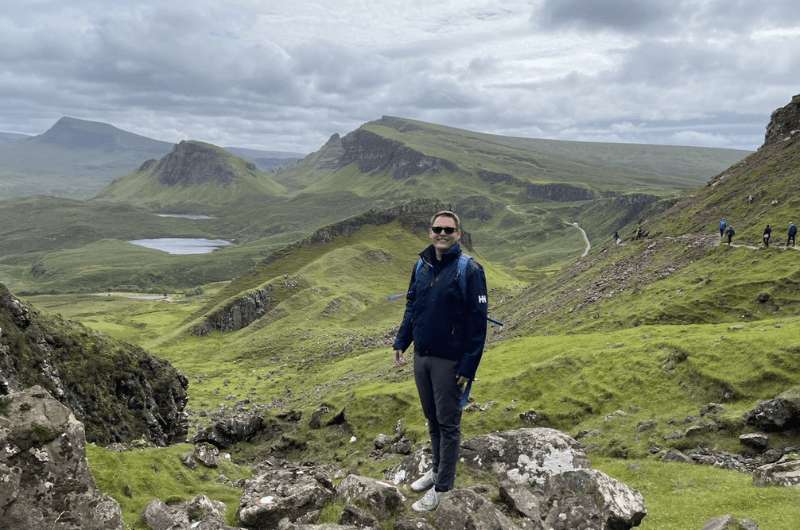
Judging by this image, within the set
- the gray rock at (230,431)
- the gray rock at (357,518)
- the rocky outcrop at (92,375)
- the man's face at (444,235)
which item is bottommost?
the gray rock at (230,431)

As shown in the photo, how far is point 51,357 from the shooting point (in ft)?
104

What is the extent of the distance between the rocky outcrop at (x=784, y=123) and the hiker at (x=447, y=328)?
114m

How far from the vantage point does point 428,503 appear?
1369 centimetres

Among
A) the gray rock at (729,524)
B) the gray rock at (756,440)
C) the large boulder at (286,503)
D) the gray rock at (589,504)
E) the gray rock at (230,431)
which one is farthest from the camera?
the gray rock at (230,431)

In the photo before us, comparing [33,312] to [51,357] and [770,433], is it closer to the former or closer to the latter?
[51,357]

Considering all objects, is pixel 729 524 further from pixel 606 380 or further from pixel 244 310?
pixel 244 310

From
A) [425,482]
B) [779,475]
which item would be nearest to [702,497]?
[779,475]

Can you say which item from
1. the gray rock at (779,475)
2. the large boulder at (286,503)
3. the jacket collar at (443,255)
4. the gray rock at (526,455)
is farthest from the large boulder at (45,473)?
the gray rock at (779,475)

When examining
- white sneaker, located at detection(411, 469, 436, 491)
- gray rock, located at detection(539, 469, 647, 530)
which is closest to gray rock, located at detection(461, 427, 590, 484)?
gray rock, located at detection(539, 469, 647, 530)

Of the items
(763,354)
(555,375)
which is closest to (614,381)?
(555,375)

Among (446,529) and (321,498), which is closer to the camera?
(446,529)

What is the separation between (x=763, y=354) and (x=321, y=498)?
28.5 m

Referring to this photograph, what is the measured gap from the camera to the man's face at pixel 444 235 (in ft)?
42.0

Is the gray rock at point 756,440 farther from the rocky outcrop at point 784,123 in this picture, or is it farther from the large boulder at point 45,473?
the rocky outcrop at point 784,123
